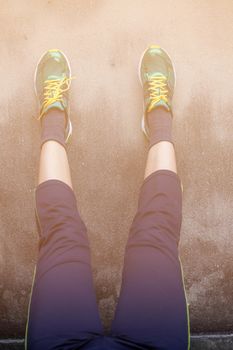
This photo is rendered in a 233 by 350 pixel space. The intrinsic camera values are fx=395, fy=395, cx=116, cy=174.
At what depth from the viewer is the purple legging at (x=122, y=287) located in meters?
1.11

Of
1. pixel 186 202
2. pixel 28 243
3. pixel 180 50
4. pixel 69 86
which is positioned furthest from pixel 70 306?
pixel 180 50

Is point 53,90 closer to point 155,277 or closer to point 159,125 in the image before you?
point 159,125

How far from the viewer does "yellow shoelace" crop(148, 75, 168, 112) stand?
5.87ft

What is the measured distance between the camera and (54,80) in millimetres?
1849

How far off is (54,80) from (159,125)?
55 cm

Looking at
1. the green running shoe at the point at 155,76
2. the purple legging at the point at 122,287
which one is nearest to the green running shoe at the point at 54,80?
the green running shoe at the point at 155,76

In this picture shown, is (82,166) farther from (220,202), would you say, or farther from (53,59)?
(220,202)

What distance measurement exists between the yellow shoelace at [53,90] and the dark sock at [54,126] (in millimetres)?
49

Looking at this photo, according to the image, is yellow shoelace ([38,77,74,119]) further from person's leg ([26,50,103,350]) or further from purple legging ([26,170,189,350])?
purple legging ([26,170,189,350])

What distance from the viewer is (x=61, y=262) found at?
4.00 ft

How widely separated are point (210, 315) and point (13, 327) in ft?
3.02

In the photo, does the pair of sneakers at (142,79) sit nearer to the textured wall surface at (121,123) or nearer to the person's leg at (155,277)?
the textured wall surface at (121,123)

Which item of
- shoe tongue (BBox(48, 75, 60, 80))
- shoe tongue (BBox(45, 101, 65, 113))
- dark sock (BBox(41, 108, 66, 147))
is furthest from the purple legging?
shoe tongue (BBox(48, 75, 60, 80))

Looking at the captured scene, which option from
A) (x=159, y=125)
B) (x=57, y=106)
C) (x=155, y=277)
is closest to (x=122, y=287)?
(x=155, y=277)
